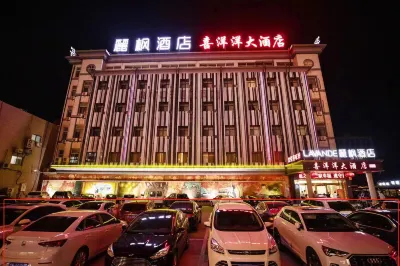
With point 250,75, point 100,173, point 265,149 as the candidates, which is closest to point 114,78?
point 100,173

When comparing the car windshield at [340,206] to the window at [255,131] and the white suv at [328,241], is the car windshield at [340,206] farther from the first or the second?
the window at [255,131]

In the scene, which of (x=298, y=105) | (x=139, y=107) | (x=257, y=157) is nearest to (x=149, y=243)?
(x=257, y=157)

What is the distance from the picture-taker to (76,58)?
34156 mm

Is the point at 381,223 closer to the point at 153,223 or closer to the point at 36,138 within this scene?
the point at 153,223

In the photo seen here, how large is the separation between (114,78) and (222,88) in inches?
668

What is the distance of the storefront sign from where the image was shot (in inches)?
728

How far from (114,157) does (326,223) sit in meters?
26.3

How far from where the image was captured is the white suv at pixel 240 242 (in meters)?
4.97

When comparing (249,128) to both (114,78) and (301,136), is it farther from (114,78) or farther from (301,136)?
(114,78)

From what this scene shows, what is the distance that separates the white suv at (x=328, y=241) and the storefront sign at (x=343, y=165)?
12.6m

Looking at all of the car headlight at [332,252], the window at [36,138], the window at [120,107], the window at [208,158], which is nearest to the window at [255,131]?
the window at [208,158]

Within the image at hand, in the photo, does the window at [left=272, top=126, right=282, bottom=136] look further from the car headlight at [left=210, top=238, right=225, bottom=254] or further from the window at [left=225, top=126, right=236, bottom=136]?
the car headlight at [left=210, top=238, right=225, bottom=254]

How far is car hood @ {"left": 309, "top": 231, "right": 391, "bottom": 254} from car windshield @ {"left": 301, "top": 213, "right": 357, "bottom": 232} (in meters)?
0.28

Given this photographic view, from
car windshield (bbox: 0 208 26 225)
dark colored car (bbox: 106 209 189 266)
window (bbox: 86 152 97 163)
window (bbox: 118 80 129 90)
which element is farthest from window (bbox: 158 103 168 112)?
dark colored car (bbox: 106 209 189 266)
